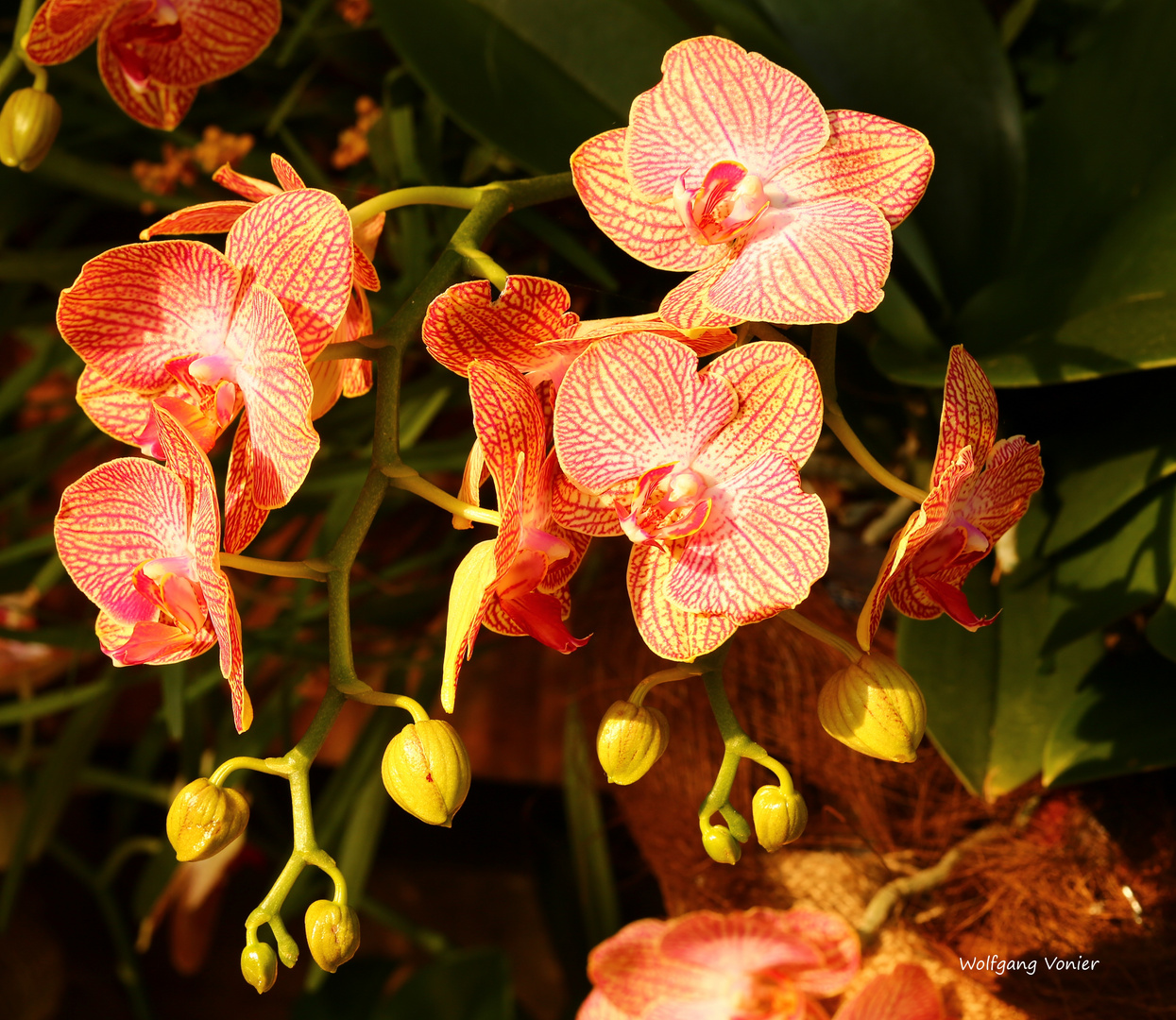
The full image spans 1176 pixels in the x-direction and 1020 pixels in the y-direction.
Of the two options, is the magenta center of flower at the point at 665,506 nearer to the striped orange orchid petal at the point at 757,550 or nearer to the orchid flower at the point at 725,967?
the striped orange orchid petal at the point at 757,550

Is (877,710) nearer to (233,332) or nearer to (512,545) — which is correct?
(512,545)

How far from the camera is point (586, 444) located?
32 centimetres

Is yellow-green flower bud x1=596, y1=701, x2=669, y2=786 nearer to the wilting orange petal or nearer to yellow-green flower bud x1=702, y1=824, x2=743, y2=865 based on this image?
yellow-green flower bud x1=702, y1=824, x2=743, y2=865

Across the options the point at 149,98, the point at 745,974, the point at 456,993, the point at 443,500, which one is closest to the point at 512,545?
the point at 443,500

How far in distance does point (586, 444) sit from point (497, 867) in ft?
3.21

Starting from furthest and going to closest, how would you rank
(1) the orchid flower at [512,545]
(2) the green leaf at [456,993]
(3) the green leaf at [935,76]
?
(2) the green leaf at [456,993] < (3) the green leaf at [935,76] < (1) the orchid flower at [512,545]

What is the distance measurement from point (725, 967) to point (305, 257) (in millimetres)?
377

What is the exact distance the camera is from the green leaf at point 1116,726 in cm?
45

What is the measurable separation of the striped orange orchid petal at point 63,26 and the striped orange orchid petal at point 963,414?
1.42ft

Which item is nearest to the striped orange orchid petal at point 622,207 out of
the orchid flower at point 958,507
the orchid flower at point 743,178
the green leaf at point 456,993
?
the orchid flower at point 743,178

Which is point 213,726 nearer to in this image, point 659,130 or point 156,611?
point 156,611

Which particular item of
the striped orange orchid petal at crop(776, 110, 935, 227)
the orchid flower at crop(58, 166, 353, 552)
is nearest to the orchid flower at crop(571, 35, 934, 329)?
the striped orange orchid petal at crop(776, 110, 935, 227)

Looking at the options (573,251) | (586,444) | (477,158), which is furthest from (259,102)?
(586,444)

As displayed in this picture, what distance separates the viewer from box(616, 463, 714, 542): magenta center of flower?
319 mm
